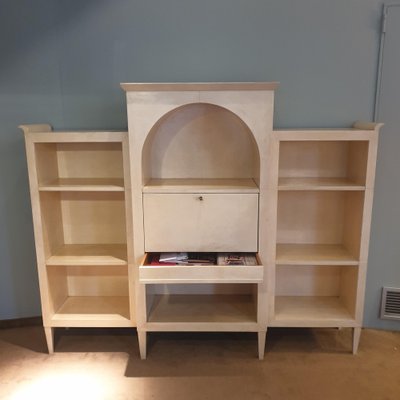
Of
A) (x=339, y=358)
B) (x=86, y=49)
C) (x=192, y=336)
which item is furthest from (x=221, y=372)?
(x=86, y=49)

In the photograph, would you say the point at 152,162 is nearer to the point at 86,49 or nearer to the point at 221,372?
the point at 86,49

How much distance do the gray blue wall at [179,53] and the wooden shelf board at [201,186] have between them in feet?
1.54

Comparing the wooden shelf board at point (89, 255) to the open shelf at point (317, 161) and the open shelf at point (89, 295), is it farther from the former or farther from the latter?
the open shelf at point (317, 161)

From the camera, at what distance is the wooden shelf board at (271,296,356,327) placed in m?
2.15

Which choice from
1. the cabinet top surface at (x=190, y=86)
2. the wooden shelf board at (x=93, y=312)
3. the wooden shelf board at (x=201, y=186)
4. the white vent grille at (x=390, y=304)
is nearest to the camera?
the cabinet top surface at (x=190, y=86)

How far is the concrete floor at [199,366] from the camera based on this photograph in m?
1.90

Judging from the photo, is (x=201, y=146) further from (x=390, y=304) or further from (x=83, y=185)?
(x=390, y=304)

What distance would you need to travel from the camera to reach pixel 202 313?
7.27ft

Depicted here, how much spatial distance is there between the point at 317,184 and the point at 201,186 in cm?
65

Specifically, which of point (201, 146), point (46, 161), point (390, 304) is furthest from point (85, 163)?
point (390, 304)

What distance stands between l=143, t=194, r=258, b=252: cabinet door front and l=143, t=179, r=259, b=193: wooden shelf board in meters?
0.03

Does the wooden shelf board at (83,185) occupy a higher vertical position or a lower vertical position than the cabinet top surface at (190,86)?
lower

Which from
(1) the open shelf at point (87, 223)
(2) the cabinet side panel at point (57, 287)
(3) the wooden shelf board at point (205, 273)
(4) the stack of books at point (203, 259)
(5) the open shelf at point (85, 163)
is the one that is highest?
(5) the open shelf at point (85, 163)

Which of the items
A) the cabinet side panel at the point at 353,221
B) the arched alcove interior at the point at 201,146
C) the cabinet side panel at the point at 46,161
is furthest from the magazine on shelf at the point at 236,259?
the cabinet side panel at the point at 46,161
